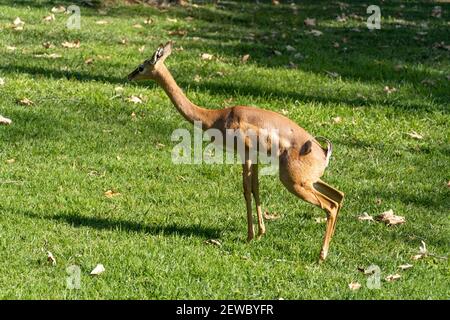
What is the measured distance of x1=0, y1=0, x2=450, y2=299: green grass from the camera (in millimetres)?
7043

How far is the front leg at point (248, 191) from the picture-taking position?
7586 mm

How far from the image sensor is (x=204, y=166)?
9695mm

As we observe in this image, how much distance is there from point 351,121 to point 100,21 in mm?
5585

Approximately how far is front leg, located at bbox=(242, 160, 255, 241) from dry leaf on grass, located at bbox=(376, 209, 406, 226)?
1.36 m

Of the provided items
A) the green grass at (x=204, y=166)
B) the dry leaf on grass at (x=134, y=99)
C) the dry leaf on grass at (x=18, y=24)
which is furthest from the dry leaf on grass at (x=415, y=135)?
the dry leaf on grass at (x=18, y=24)

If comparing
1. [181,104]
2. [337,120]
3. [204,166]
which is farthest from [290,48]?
[181,104]

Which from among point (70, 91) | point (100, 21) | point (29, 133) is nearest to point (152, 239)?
point (29, 133)

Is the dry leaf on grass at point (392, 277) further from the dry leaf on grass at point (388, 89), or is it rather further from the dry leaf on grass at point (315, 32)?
the dry leaf on grass at point (315, 32)

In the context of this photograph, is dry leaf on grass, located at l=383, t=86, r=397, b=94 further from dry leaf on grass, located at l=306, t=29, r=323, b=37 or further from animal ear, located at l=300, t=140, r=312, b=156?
animal ear, located at l=300, t=140, r=312, b=156

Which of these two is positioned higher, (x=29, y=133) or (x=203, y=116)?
(x=203, y=116)

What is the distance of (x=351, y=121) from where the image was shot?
1125 cm

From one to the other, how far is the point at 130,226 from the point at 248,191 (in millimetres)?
1064
